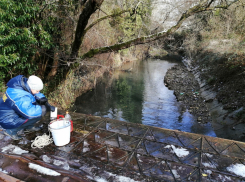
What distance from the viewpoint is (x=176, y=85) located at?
1406cm

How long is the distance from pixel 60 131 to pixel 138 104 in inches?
317

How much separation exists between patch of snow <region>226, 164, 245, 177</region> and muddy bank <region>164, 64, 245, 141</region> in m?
3.77

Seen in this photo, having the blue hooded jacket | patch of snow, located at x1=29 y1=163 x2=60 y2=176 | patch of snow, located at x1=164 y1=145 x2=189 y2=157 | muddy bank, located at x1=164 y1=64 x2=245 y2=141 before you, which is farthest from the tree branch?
patch of snow, located at x1=29 y1=163 x2=60 y2=176

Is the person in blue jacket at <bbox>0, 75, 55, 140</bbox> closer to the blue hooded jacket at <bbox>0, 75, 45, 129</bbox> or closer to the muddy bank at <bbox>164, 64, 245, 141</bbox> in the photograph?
the blue hooded jacket at <bbox>0, 75, 45, 129</bbox>

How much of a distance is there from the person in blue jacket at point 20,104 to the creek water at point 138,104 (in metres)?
5.96

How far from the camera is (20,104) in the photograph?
115 inches

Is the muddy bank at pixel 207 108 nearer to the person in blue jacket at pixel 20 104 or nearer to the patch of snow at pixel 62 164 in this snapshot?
the patch of snow at pixel 62 164

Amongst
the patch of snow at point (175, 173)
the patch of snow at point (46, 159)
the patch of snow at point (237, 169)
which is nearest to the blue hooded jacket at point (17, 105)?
the patch of snow at point (46, 159)

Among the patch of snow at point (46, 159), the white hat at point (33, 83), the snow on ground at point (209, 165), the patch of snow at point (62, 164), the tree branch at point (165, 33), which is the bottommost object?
the snow on ground at point (209, 165)

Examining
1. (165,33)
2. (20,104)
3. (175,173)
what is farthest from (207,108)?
(20,104)

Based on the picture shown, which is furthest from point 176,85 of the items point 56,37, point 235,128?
point 56,37

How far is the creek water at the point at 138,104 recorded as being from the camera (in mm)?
8391

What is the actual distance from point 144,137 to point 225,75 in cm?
950

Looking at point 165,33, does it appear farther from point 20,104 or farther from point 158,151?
point 20,104
